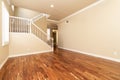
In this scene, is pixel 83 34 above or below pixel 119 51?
above

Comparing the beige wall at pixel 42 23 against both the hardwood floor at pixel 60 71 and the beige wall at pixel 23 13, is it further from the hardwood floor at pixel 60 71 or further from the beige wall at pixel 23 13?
the hardwood floor at pixel 60 71

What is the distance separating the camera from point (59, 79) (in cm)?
199

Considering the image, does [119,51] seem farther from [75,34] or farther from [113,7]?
[75,34]

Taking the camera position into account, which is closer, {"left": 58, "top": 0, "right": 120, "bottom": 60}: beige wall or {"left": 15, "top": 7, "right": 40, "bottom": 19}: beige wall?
{"left": 58, "top": 0, "right": 120, "bottom": 60}: beige wall

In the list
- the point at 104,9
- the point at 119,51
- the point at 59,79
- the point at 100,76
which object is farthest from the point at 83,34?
the point at 59,79

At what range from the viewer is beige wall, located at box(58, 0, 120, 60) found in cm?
336

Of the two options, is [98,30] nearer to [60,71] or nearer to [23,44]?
[60,71]

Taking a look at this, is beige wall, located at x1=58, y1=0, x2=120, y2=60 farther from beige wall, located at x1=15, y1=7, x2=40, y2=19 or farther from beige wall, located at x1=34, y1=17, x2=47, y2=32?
beige wall, located at x1=15, y1=7, x2=40, y2=19

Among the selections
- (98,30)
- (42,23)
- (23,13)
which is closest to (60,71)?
(98,30)

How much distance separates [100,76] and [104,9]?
122 inches

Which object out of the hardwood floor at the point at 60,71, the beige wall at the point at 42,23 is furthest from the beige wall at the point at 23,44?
the beige wall at the point at 42,23

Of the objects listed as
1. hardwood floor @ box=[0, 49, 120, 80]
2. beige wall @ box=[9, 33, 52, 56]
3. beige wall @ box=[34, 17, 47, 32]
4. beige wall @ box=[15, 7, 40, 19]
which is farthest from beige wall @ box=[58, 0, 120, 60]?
beige wall @ box=[15, 7, 40, 19]

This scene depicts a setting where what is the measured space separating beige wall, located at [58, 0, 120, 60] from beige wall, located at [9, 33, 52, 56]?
8.37 ft

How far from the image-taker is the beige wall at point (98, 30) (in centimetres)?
336
